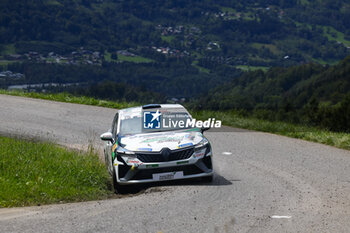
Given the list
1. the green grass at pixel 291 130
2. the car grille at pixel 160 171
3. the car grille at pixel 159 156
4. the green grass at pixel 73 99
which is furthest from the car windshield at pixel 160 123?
the green grass at pixel 73 99

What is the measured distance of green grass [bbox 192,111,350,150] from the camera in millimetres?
14773

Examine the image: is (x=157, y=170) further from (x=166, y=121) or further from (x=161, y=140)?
(x=166, y=121)

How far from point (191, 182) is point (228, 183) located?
674mm

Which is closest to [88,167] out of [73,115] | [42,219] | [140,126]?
[140,126]

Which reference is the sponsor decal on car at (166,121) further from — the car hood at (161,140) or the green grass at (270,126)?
the green grass at (270,126)

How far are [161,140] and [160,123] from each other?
3.64 ft

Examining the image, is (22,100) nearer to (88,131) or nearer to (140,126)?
(88,131)

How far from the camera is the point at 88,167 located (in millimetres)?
10883

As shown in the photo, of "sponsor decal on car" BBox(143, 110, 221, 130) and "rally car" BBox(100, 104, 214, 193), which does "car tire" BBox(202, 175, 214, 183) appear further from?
"sponsor decal on car" BBox(143, 110, 221, 130)

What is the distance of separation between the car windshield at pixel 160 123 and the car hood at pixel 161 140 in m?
0.32

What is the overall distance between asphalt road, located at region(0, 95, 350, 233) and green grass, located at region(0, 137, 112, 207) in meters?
0.69

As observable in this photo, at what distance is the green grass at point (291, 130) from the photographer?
14773mm

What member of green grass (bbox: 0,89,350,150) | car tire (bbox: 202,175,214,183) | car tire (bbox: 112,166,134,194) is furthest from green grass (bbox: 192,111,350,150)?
car tire (bbox: 112,166,134,194)

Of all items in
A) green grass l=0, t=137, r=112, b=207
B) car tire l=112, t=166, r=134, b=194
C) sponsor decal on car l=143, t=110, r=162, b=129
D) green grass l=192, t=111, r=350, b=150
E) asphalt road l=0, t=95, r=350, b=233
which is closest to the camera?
asphalt road l=0, t=95, r=350, b=233
